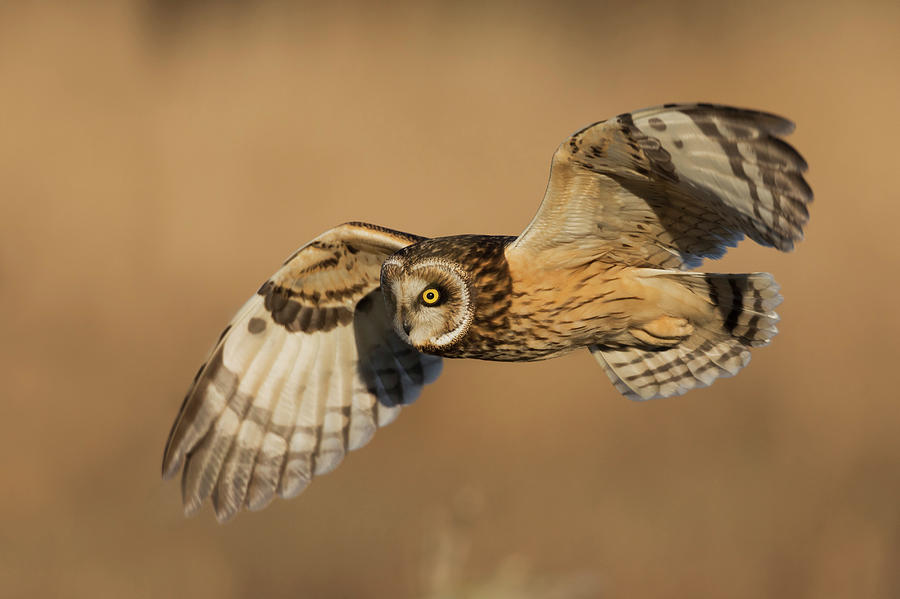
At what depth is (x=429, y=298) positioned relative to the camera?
2.38 m

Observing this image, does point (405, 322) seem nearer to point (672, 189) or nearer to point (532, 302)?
A: point (532, 302)

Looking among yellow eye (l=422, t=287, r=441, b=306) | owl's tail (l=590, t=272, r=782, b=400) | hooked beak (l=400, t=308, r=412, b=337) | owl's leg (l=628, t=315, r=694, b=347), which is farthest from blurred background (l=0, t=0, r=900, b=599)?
yellow eye (l=422, t=287, r=441, b=306)

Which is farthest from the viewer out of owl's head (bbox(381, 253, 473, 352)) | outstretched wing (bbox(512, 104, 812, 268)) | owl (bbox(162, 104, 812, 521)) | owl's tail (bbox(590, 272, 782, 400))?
owl's tail (bbox(590, 272, 782, 400))

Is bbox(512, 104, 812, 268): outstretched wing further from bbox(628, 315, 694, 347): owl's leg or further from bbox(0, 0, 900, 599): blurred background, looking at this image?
bbox(0, 0, 900, 599): blurred background

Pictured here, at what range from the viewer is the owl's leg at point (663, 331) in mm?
2740

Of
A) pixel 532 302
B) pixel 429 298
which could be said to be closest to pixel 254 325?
pixel 429 298

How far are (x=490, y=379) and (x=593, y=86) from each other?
2.33 metres

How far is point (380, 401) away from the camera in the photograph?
3.28 m

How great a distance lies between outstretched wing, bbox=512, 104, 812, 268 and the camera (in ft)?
6.15

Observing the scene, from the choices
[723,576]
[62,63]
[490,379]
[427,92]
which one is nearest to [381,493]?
[490,379]

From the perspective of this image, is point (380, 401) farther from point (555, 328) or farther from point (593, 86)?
point (593, 86)

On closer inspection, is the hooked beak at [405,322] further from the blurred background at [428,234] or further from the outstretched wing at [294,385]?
the blurred background at [428,234]

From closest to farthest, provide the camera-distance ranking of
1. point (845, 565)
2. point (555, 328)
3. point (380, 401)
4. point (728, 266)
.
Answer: point (555, 328), point (380, 401), point (845, 565), point (728, 266)

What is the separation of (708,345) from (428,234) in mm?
3323
